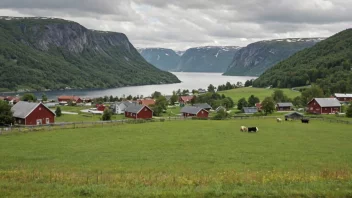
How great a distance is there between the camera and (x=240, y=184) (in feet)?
51.2

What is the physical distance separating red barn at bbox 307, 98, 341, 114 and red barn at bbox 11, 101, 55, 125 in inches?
2464

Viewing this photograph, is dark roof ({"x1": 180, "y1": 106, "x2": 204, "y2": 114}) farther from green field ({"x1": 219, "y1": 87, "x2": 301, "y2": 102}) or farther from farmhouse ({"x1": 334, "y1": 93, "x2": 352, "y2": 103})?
farmhouse ({"x1": 334, "y1": 93, "x2": 352, "y2": 103})

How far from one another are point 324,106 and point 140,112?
148ft

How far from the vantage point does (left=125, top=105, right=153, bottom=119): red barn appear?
83.2m

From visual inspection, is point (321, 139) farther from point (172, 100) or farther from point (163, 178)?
point (172, 100)

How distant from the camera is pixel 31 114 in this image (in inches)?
2635

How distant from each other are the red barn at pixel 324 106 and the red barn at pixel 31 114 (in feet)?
205

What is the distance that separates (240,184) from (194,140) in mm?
21963

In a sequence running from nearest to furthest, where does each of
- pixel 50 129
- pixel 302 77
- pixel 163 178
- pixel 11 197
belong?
pixel 11 197
pixel 163 178
pixel 50 129
pixel 302 77

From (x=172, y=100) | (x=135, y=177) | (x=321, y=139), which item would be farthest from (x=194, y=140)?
(x=172, y=100)

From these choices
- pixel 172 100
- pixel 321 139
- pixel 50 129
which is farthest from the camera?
pixel 172 100

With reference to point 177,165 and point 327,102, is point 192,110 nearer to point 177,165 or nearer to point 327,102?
point 327,102

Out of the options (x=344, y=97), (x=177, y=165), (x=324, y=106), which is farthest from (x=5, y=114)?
(x=344, y=97)

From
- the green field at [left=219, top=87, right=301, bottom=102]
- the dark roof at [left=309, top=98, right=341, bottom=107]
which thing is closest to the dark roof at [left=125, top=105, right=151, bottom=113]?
the dark roof at [left=309, top=98, right=341, bottom=107]
